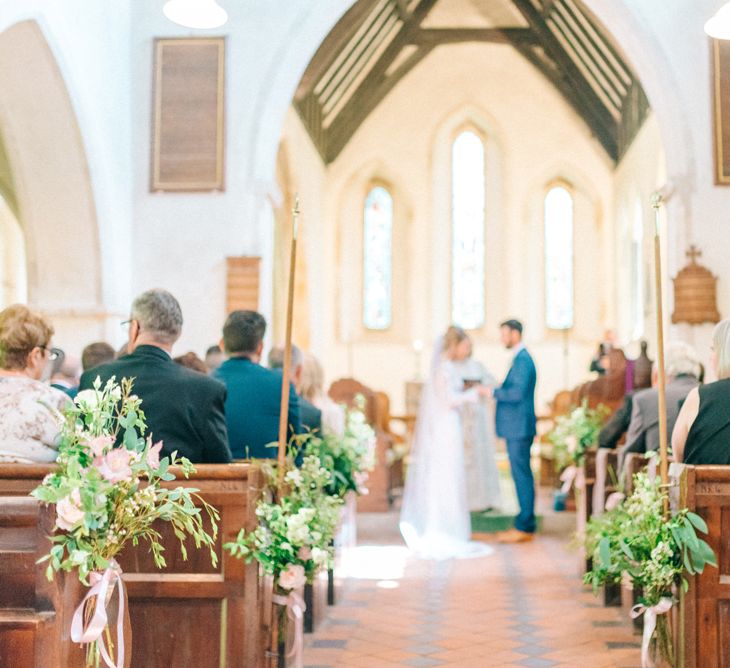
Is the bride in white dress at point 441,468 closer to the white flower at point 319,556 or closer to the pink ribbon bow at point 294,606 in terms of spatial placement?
the pink ribbon bow at point 294,606

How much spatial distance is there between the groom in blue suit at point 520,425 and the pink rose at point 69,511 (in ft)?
16.3

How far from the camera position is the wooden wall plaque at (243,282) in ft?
26.8

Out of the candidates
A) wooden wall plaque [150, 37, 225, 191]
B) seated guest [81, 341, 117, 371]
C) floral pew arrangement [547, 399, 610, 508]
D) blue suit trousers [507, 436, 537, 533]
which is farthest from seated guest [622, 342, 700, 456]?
wooden wall plaque [150, 37, 225, 191]

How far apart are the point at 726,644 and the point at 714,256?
566 centimetres

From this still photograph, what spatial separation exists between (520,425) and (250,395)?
3.49m

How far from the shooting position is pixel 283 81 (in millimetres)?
8258

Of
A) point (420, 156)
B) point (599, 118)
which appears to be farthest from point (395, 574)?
point (420, 156)

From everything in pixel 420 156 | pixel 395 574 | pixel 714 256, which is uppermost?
pixel 420 156


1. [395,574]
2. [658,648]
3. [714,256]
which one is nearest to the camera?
[658,648]

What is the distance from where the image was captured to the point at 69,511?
6.76 ft

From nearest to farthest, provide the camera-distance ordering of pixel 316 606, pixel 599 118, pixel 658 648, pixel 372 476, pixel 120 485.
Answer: pixel 120 485 → pixel 658 648 → pixel 316 606 → pixel 372 476 → pixel 599 118

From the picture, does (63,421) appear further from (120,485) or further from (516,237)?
(516,237)

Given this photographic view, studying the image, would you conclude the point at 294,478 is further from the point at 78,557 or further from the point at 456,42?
the point at 456,42

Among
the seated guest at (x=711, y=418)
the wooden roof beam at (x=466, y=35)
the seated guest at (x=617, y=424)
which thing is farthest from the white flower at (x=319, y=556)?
the wooden roof beam at (x=466, y=35)
